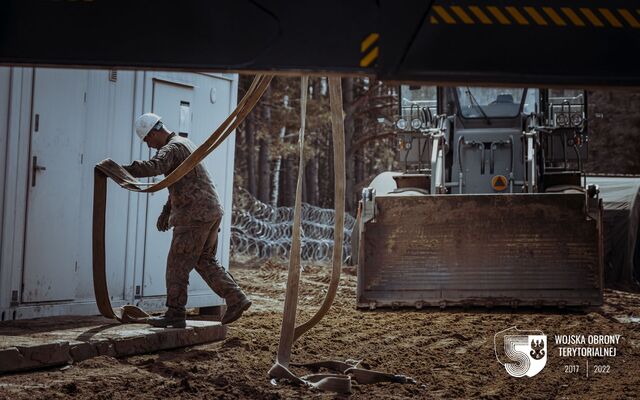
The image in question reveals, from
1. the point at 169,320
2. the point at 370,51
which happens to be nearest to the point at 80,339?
the point at 169,320

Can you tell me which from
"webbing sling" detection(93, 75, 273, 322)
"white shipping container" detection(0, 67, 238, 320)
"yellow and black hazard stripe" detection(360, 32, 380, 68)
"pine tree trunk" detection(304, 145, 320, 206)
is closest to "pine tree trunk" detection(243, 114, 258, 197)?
"pine tree trunk" detection(304, 145, 320, 206)

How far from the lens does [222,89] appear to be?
12438mm

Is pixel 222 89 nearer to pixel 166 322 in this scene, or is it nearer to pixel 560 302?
pixel 166 322

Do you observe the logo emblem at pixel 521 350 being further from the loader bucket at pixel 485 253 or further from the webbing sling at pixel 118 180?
the webbing sling at pixel 118 180

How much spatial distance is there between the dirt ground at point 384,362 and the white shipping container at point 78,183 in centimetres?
154

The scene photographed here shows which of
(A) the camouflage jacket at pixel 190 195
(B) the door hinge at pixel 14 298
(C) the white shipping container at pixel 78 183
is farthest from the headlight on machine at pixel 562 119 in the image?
(B) the door hinge at pixel 14 298

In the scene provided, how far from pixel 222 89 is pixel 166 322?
416cm

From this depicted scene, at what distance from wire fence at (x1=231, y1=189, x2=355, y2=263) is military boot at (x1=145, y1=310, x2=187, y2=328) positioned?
47.8 ft

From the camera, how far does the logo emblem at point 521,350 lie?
8.68m

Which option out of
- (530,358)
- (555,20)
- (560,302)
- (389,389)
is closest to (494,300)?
(560,302)

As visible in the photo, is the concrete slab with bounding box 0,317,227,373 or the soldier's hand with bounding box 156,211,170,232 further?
the soldier's hand with bounding box 156,211,170,232

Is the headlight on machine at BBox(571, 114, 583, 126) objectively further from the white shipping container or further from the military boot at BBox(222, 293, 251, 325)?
the military boot at BBox(222, 293, 251, 325)

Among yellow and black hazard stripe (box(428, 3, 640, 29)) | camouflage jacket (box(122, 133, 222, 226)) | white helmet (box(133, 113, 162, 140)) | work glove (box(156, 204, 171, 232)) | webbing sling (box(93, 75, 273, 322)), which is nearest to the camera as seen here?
yellow and black hazard stripe (box(428, 3, 640, 29))

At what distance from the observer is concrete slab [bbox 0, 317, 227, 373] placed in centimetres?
735
